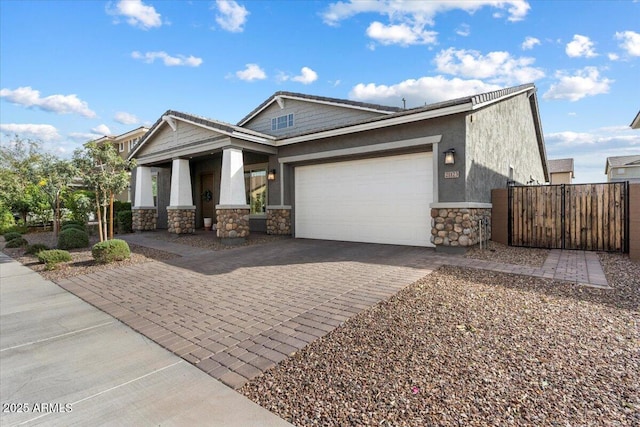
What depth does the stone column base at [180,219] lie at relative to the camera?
1253 cm

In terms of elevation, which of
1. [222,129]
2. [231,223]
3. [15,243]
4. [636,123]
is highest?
[636,123]

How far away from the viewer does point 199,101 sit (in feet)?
50.1

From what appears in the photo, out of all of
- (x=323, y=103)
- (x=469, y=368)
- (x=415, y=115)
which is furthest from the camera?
(x=323, y=103)

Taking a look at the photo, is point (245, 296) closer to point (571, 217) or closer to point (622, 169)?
point (571, 217)

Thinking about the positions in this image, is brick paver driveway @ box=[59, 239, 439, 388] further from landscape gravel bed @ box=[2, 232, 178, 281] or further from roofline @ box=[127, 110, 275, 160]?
roofline @ box=[127, 110, 275, 160]

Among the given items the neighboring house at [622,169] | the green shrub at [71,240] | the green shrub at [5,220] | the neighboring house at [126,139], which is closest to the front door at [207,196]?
the green shrub at [71,240]

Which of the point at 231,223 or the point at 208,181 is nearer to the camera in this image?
the point at 231,223

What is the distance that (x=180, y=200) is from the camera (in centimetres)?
1259

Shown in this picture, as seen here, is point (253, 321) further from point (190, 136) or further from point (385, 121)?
point (190, 136)

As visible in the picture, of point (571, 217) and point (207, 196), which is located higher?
point (207, 196)

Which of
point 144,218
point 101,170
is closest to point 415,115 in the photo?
point 101,170

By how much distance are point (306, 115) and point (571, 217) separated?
1061cm

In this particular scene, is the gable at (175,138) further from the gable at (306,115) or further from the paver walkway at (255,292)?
the paver walkway at (255,292)

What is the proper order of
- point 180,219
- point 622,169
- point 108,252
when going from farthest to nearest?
point 622,169 → point 180,219 → point 108,252
